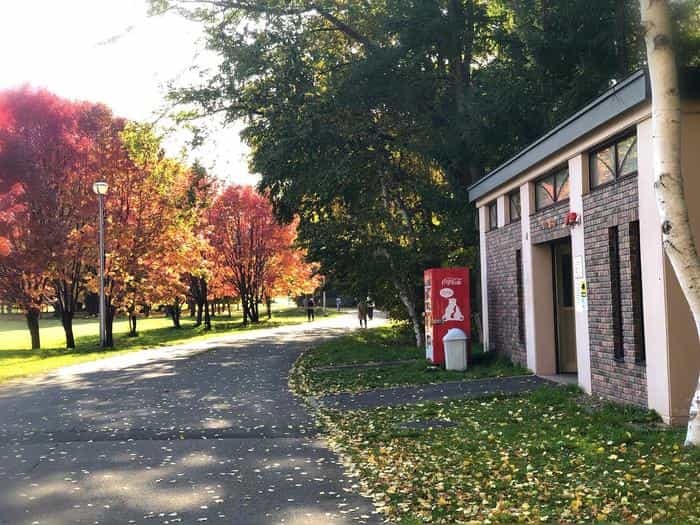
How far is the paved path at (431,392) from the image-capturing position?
1221 cm

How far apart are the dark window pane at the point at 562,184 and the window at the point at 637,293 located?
105 inches

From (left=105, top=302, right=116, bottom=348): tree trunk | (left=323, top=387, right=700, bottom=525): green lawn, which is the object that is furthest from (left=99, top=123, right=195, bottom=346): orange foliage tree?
(left=323, top=387, right=700, bottom=525): green lawn

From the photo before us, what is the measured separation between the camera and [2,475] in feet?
24.4

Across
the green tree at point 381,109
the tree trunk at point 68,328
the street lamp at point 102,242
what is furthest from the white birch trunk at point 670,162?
the tree trunk at point 68,328

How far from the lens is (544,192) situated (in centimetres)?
1370

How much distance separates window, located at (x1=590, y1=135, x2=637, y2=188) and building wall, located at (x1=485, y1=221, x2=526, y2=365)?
411 centimetres

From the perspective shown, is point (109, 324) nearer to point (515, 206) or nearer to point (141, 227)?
point (141, 227)

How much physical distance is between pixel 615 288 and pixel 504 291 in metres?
6.04

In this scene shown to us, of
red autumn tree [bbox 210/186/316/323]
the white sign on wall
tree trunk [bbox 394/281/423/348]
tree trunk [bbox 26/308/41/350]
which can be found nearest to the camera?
the white sign on wall

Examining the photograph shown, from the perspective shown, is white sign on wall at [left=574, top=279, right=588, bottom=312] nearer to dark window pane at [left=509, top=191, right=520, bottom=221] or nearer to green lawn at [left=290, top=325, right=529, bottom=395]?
green lawn at [left=290, top=325, right=529, bottom=395]

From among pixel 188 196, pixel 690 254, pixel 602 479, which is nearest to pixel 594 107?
pixel 690 254

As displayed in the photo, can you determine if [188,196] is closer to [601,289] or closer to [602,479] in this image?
[601,289]

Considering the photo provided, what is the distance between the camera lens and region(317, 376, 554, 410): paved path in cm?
1221

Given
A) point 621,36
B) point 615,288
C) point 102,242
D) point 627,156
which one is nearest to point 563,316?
point 615,288
